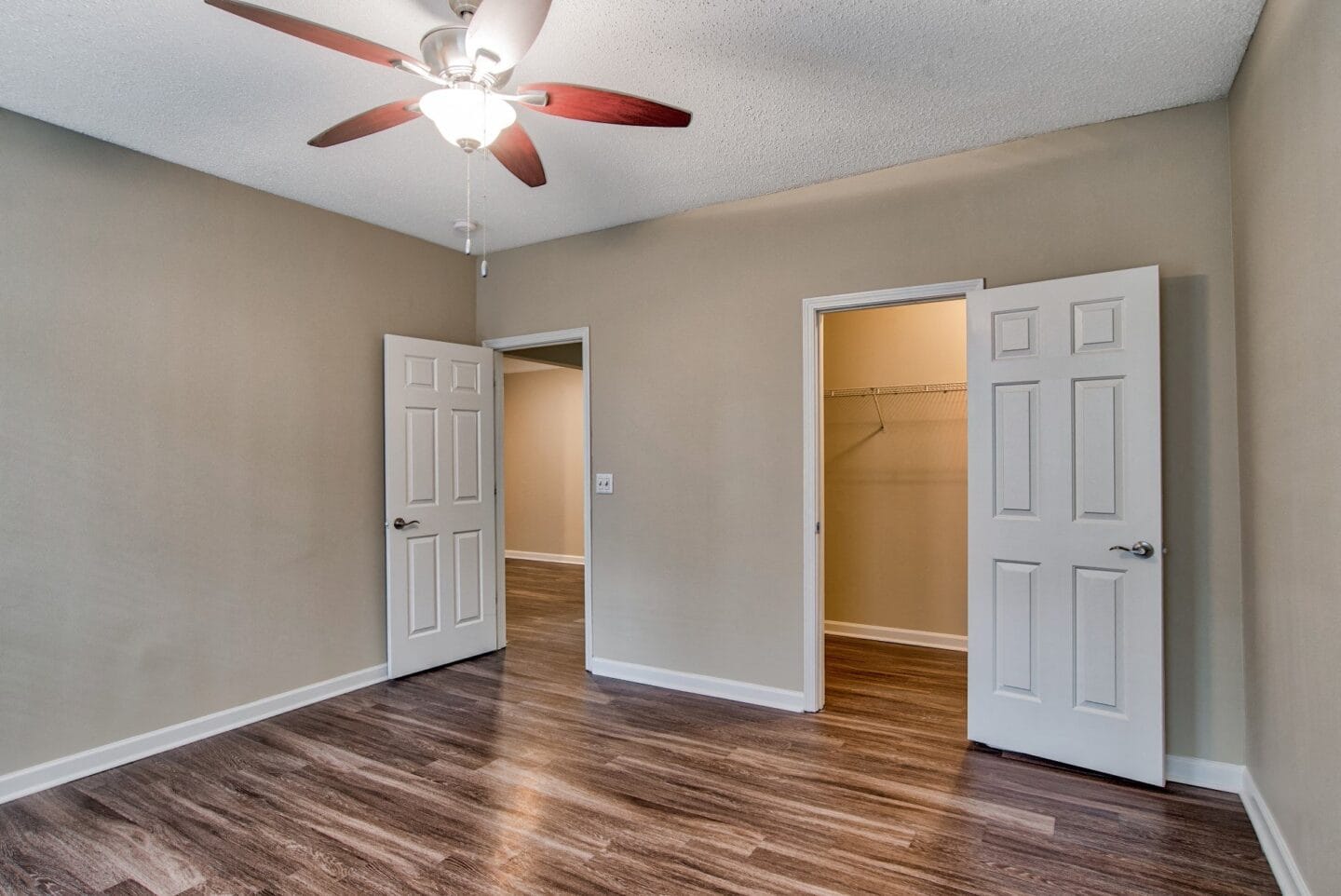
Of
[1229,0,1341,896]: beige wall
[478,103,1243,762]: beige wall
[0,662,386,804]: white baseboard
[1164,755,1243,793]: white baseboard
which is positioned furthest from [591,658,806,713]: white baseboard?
[1229,0,1341,896]: beige wall

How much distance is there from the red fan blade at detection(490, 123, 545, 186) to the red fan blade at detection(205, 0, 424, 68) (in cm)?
41

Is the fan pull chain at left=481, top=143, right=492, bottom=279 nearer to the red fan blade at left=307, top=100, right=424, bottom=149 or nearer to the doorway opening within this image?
the red fan blade at left=307, top=100, right=424, bottom=149

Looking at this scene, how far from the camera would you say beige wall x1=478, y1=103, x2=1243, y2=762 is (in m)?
2.79

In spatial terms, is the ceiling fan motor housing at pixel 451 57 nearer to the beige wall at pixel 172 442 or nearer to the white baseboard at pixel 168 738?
the beige wall at pixel 172 442

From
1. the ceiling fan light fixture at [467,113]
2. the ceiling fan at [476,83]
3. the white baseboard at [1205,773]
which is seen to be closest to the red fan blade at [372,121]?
the ceiling fan at [476,83]

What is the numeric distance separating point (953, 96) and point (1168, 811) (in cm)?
271

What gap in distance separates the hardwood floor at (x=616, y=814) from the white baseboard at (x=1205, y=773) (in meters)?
0.07

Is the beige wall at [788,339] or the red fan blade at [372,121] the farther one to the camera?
the beige wall at [788,339]

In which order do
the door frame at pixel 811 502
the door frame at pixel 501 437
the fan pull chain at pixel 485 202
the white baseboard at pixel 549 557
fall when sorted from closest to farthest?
1. the fan pull chain at pixel 485 202
2. the door frame at pixel 811 502
3. the door frame at pixel 501 437
4. the white baseboard at pixel 549 557

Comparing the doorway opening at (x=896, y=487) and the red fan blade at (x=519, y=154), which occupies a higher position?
the red fan blade at (x=519, y=154)

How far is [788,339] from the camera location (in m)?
3.70

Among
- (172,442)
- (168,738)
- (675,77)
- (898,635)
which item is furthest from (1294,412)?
(168,738)

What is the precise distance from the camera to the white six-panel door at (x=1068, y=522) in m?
2.77

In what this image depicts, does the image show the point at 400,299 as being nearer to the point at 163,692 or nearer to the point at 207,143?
the point at 207,143
